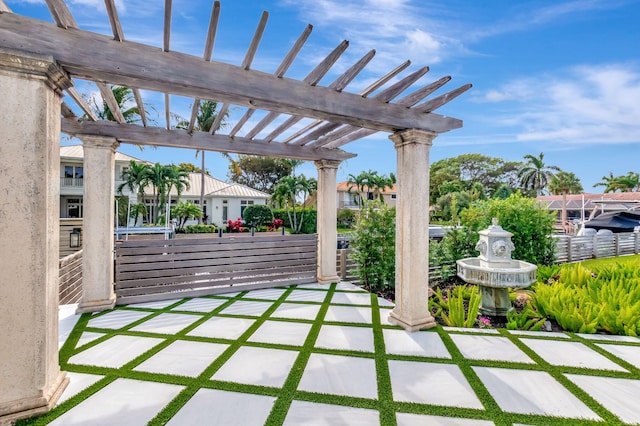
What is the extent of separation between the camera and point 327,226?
5.82 metres

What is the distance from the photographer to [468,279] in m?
4.40

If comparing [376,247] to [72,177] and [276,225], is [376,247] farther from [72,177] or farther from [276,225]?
[72,177]

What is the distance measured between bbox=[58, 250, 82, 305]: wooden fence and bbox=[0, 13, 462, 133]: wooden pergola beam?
332 cm

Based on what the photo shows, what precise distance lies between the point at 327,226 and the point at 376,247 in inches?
43.1

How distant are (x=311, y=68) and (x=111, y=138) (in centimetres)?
326

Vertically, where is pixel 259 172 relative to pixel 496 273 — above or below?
above

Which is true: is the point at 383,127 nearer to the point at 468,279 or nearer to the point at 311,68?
the point at 311,68

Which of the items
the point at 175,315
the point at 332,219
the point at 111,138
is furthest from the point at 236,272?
the point at 111,138

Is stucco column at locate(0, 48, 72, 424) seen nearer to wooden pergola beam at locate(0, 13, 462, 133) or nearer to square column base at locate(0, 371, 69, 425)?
square column base at locate(0, 371, 69, 425)

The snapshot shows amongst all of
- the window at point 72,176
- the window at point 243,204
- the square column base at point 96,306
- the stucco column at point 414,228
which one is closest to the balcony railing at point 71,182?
the window at point 72,176

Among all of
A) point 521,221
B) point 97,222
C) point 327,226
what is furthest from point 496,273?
point 97,222

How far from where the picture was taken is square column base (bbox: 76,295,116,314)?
4.01 m

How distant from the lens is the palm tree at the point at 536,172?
28844 millimetres

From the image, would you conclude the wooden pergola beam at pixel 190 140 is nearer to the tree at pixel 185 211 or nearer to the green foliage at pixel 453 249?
the green foliage at pixel 453 249
